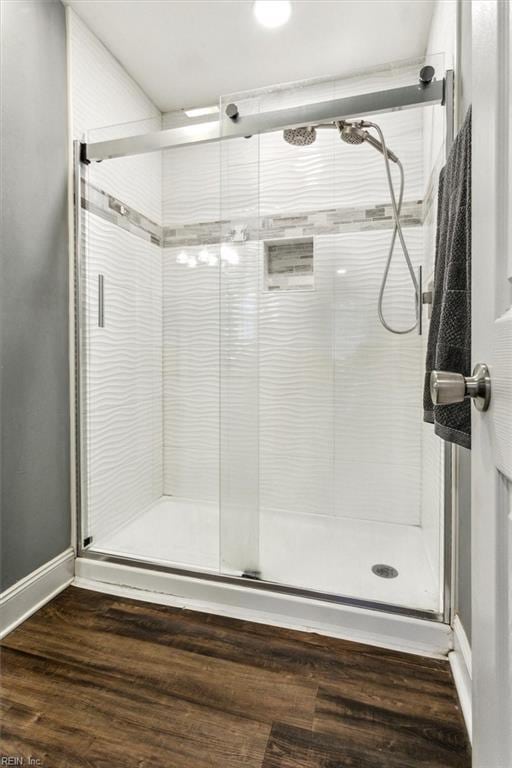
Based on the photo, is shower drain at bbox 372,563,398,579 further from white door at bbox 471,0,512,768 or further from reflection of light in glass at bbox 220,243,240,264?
reflection of light in glass at bbox 220,243,240,264

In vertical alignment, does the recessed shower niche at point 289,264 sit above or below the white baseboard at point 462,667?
above

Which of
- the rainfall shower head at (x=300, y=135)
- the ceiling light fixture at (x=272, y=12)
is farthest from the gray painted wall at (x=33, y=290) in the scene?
the rainfall shower head at (x=300, y=135)

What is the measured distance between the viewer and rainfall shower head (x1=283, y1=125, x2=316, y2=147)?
1.70m

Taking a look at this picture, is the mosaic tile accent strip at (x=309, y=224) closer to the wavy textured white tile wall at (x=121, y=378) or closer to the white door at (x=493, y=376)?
the wavy textured white tile wall at (x=121, y=378)

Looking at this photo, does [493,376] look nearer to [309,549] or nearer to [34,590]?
[309,549]

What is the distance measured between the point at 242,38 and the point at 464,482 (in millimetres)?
2130

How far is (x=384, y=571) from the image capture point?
1.67m

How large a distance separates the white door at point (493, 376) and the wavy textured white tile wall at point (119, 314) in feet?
5.46

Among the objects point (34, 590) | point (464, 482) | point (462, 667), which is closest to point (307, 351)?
point (464, 482)

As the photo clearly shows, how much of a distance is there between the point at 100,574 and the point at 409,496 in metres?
1.47

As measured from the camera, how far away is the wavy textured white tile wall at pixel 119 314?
6.09ft

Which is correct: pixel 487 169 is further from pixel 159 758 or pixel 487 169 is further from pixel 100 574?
pixel 100 574

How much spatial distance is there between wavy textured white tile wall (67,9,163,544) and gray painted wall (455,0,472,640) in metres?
1.25

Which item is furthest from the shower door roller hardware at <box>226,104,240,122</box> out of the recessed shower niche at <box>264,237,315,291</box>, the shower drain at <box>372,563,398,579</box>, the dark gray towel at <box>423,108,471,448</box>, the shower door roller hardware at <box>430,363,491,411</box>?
the shower drain at <box>372,563,398,579</box>
